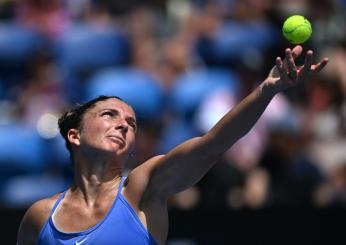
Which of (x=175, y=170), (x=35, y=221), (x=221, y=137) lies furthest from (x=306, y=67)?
(x=35, y=221)

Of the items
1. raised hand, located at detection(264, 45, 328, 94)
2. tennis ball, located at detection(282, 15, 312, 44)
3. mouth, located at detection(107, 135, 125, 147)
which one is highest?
tennis ball, located at detection(282, 15, 312, 44)

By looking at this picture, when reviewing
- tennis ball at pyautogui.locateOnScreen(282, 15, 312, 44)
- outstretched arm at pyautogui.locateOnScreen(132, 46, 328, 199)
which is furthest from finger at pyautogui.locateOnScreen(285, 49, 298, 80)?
tennis ball at pyautogui.locateOnScreen(282, 15, 312, 44)

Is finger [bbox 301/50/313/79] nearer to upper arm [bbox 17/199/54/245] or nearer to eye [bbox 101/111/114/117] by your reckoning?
eye [bbox 101/111/114/117]

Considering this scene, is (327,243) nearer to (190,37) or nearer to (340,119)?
(340,119)

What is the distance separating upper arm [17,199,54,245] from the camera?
459cm

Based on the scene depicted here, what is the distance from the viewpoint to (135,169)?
14.5 ft

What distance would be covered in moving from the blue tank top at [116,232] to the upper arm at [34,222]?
224mm

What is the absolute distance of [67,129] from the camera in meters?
4.73

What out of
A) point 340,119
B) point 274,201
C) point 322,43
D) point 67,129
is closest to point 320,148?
point 340,119

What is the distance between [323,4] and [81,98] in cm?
281

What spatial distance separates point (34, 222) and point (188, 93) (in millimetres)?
4423

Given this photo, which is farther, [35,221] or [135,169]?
[35,221]

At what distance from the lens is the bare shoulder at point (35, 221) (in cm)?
459

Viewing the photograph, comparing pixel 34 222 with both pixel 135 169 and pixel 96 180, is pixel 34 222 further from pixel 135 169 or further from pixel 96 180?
pixel 135 169
